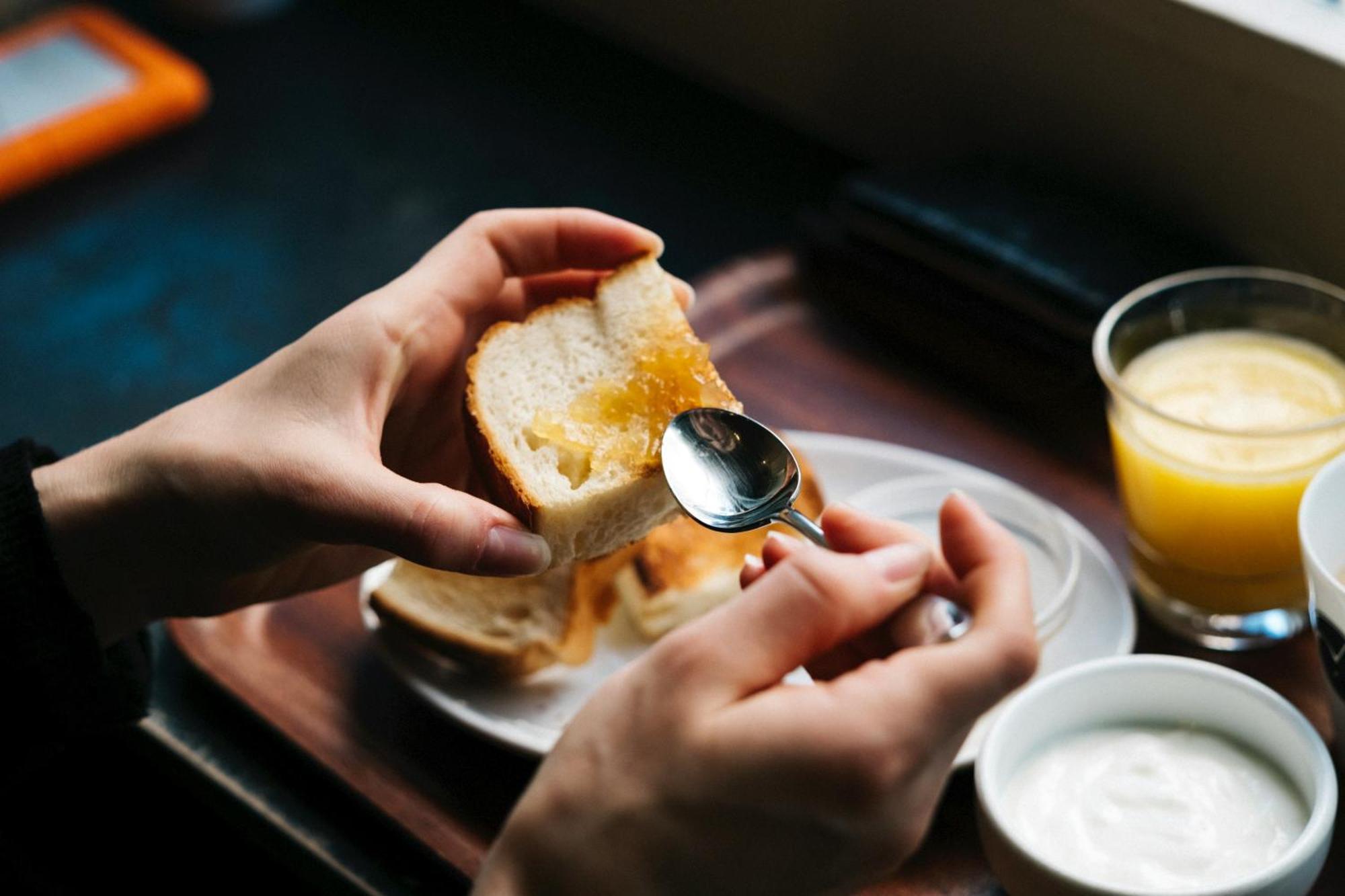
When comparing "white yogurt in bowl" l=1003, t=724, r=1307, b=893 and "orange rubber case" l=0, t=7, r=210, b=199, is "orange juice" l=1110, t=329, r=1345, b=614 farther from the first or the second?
"orange rubber case" l=0, t=7, r=210, b=199

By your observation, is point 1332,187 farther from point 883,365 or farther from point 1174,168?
point 883,365

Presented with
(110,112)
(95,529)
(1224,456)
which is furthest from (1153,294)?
(110,112)

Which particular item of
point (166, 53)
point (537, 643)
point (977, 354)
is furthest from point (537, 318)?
point (166, 53)

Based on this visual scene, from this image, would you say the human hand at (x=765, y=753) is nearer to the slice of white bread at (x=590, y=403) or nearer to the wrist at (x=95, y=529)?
the slice of white bread at (x=590, y=403)

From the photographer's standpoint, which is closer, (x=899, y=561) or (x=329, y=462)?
(x=899, y=561)

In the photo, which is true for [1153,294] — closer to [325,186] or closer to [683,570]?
[683,570]
